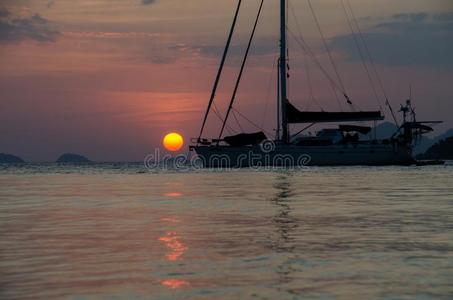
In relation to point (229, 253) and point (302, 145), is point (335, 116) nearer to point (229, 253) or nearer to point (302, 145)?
point (302, 145)

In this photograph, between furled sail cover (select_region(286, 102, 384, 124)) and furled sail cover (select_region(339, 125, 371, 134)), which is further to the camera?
furled sail cover (select_region(339, 125, 371, 134))

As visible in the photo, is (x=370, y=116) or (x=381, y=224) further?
(x=370, y=116)

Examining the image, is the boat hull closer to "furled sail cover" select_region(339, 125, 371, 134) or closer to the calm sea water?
"furled sail cover" select_region(339, 125, 371, 134)

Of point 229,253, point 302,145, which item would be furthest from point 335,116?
point 229,253

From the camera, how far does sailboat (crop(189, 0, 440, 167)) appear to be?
91.6m

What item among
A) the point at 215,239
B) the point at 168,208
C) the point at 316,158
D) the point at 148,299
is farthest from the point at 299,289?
the point at 316,158

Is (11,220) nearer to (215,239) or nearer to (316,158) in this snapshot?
(215,239)

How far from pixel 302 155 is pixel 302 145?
132 centimetres

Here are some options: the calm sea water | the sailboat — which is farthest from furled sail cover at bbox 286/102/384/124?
the calm sea water

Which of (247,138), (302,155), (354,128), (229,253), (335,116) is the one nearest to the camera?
(229,253)

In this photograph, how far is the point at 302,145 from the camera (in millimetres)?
97312

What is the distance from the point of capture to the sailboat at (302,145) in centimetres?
9156

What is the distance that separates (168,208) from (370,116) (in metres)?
70.7

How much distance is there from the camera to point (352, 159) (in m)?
101
